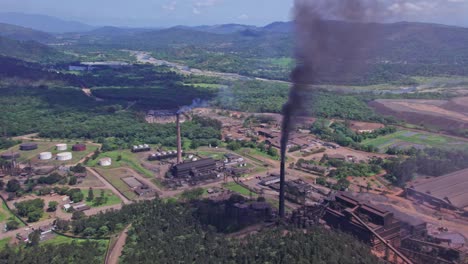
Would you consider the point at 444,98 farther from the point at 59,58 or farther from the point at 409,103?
the point at 59,58

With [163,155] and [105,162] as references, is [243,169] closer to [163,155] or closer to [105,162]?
[163,155]

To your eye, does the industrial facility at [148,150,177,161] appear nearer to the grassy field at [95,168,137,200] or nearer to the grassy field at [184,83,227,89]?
the grassy field at [95,168,137,200]

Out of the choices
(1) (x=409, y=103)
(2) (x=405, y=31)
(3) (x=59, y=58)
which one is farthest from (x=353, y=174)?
(3) (x=59, y=58)

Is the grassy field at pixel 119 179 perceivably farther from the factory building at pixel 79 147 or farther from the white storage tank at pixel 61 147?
the white storage tank at pixel 61 147

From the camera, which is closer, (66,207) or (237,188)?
(66,207)

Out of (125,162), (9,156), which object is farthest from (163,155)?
(9,156)

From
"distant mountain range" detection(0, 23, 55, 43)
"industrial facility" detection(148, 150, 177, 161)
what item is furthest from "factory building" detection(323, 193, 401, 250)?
"distant mountain range" detection(0, 23, 55, 43)

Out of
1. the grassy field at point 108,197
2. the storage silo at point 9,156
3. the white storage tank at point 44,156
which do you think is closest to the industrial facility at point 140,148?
the white storage tank at point 44,156
